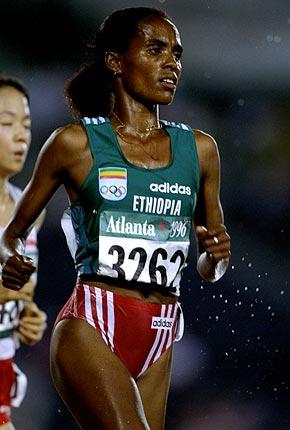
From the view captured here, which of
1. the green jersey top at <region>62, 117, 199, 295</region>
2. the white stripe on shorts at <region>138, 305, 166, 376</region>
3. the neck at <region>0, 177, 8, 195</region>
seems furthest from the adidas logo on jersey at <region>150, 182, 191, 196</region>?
the neck at <region>0, 177, 8, 195</region>

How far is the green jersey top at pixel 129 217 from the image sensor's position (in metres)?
3.24

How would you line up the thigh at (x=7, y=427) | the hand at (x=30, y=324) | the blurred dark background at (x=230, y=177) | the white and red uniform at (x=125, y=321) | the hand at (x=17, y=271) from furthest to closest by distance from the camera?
1. the blurred dark background at (x=230, y=177)
2. the hand at (x=30, y=324)
3. the thigh at (x=7, y=427)
4. the white and red uniform at (x=125, y=321)
5. the hand at (x=17, y=271)

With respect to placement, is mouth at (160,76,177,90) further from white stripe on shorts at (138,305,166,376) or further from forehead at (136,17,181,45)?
white stripe on shorts at (138,305,166,376)

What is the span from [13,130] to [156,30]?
166cm

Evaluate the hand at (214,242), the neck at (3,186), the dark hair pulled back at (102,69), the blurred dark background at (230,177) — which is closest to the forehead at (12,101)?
the blurred dark background at (230,177)

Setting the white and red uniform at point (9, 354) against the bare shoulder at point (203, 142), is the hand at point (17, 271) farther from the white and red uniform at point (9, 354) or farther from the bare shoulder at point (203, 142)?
the white and red uniform at point (9, 354)

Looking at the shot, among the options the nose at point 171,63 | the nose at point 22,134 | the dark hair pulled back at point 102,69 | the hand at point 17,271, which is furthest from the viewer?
the nose at point 22,134

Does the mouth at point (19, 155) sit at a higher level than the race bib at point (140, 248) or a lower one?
lower

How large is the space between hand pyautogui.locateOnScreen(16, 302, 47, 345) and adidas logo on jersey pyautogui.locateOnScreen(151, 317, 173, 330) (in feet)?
5.24

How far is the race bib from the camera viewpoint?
322 cm

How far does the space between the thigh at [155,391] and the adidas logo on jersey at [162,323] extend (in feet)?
0.29

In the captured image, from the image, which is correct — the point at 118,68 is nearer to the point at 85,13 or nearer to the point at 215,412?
the point at 85,13

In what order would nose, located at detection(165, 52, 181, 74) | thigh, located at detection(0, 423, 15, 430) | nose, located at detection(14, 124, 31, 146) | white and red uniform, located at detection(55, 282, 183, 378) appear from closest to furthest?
white and red uniform, located at detection(55, 282, 183, 378), nose, located at detection(165, 52, 181, 74), thigh, located at detection(0, 423, 15, 430), nose, located at detection(14, 124, 31, 146)

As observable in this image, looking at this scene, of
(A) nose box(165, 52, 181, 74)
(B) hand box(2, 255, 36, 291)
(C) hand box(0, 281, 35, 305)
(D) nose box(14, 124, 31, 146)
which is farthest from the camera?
(D) nose box(14, 124, 31, 146)
